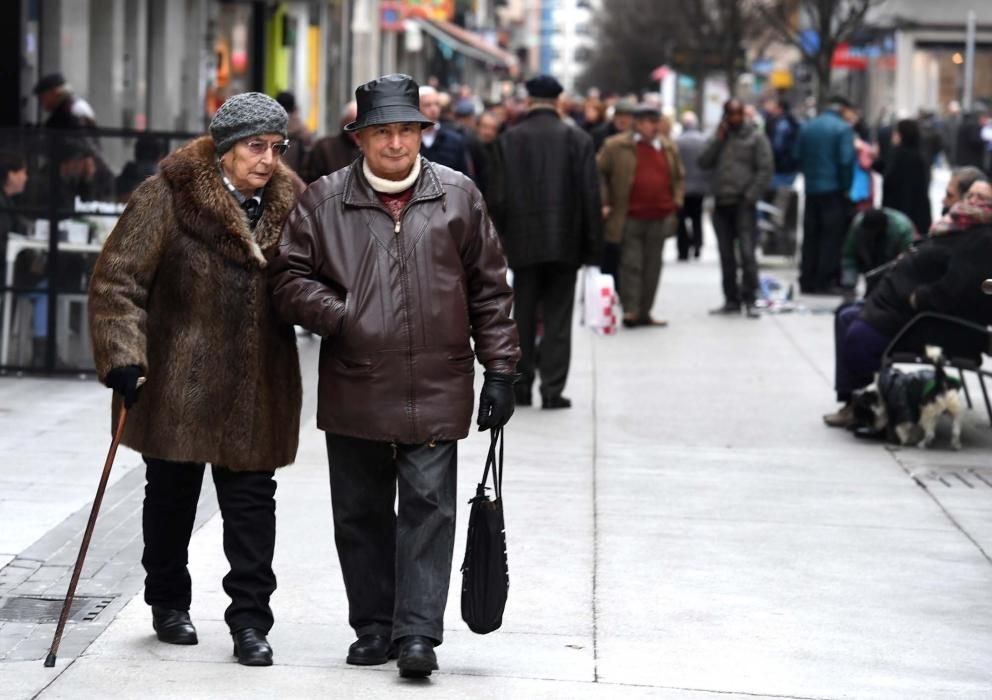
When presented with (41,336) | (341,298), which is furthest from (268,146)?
(41,336)

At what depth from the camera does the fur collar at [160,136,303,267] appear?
558cm

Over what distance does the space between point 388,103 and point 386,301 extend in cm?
56

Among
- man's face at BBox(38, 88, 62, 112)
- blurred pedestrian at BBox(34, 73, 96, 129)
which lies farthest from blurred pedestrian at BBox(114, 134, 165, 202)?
man's face at BBox(38, 88, 62, 112)

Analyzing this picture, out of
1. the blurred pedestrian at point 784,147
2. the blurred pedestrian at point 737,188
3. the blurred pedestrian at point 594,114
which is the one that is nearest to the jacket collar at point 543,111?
the blurred pedestrian at point 737,188

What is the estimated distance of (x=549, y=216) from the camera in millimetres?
10992

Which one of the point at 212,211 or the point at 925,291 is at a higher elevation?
the point at 212,211

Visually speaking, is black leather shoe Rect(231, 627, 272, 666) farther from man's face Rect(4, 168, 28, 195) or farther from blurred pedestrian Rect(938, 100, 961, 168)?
blurred pedestrian Rect(938, 100, 961, 168)

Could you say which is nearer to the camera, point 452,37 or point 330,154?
point 330,154

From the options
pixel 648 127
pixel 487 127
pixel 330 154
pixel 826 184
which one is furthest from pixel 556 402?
pixel 826 184

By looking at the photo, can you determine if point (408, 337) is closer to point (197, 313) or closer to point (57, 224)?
point (197, 313)

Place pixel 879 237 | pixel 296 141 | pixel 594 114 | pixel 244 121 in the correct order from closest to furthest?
pixel 244 121 < pixel 879 237 < pixel 296 141 < pixel 594 114

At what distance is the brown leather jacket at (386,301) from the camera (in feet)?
17.9

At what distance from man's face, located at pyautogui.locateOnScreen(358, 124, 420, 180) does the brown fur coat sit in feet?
1.25

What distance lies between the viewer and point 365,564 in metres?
5.65
